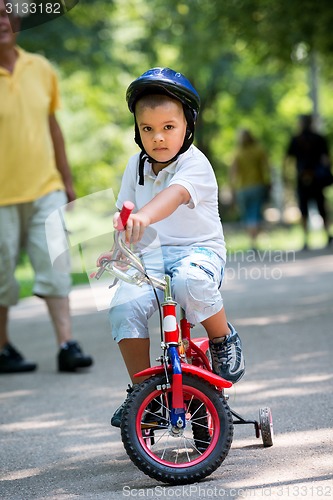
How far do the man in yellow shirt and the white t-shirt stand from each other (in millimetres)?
3090

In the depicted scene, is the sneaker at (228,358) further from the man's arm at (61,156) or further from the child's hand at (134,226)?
the man's arm at (61,156)

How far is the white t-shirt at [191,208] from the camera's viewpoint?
4668mm

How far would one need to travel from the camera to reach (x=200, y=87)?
111 ft

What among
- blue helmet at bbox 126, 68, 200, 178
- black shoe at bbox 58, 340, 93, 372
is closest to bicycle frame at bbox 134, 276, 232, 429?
blue helmet at bbox 126, 68, 200, 178

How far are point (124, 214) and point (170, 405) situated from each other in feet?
2.74

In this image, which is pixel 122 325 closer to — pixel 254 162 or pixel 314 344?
pixel 314 344

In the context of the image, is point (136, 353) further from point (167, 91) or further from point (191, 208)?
point (167, 91)

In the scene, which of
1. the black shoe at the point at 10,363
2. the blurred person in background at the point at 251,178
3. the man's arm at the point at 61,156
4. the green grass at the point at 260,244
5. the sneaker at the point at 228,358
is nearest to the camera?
the sneaker at the point at 228,358

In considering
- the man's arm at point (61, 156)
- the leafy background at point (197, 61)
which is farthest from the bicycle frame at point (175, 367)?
the leafy background at point (197, 61)

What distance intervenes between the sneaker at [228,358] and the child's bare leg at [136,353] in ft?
1.01

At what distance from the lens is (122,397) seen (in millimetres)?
6695

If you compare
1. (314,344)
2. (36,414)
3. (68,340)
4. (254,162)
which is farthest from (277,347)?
(254,162)

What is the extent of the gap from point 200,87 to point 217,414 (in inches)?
1182

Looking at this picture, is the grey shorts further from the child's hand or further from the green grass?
the child's hand
